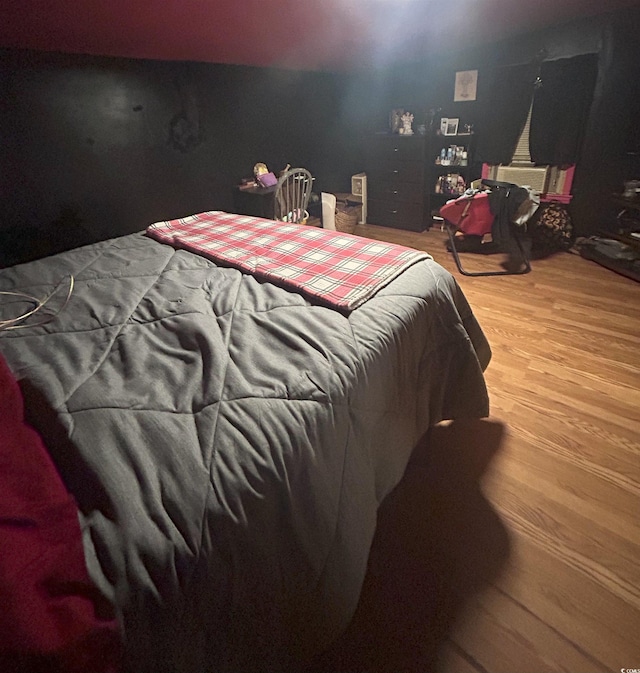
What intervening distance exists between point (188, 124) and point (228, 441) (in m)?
3.30

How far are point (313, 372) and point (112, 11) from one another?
2212 millimetres

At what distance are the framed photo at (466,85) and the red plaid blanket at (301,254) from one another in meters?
3.23

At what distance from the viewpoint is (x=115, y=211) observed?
295 centimetres

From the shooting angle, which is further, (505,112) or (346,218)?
(346,218)

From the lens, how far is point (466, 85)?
3916 millimetres

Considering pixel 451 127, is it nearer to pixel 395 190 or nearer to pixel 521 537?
pixel 395 190

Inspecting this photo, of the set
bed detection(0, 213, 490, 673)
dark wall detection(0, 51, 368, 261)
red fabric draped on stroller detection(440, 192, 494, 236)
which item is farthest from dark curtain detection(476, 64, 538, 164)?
bed detection(0, 213, 490, 673)

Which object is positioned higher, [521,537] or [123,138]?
[123,138]

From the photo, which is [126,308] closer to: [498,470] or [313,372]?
[313,372]

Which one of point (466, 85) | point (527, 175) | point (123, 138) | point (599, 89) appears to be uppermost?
point (466, 85)

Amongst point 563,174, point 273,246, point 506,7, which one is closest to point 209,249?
point 273,246

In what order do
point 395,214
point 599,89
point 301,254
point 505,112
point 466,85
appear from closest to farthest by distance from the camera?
point 301,254 < point 599,89 < point 505,112 < point 466,85 < point 395,214

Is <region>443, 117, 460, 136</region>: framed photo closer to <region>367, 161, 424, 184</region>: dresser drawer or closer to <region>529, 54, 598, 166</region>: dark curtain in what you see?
<region>367, 161, 424, 184</region>: dresser drawer

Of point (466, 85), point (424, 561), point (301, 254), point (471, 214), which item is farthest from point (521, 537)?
point (466, 85)
